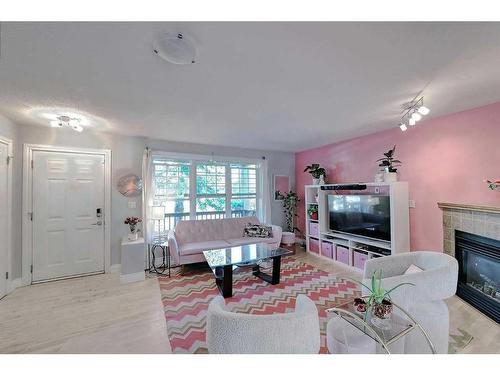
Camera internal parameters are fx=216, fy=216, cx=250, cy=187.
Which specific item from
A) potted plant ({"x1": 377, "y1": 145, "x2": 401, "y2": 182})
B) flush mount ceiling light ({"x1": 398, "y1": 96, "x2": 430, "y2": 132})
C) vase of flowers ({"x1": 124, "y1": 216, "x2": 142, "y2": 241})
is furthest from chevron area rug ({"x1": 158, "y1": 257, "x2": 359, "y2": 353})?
flush mount ceiling light ({"x1": 398, "y1": 96, "x2": 430, "y2": 132})

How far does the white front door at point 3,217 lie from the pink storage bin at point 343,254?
4.83 meters

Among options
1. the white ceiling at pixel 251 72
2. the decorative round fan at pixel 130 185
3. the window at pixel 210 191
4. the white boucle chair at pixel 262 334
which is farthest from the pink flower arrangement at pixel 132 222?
the white boucle chair at pixel 262 334

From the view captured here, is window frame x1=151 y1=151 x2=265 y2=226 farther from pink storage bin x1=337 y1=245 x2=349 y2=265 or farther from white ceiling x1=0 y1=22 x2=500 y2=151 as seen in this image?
pink storage bin x1=337 y1=245 x2=349 y2=265

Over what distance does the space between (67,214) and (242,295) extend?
9.57 ft

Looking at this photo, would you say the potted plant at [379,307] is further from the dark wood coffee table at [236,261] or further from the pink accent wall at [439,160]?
the pink accent wall at [439,160]

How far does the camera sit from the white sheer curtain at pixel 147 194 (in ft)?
12.3

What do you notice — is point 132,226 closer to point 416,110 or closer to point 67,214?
point 67,214

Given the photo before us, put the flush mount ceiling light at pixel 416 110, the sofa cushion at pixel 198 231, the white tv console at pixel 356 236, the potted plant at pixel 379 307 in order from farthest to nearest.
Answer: the sofa cushion at pixel 198 231, the white tv console at pixel 356 236, the flush mount ceiling light at pixel 416 110, the potted plant at pixel 379 307

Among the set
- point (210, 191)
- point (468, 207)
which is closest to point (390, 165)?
point (468, 207)

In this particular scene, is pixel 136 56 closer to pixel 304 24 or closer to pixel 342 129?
pixel 304 24

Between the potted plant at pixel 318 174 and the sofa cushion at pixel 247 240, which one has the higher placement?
the potted plant at pixel 318 174

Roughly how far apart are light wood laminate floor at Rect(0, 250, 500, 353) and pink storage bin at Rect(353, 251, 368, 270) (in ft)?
3.46

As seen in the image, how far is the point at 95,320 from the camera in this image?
2232 millimetres

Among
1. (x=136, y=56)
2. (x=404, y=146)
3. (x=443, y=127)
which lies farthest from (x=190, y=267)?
(x=443, y=127)
